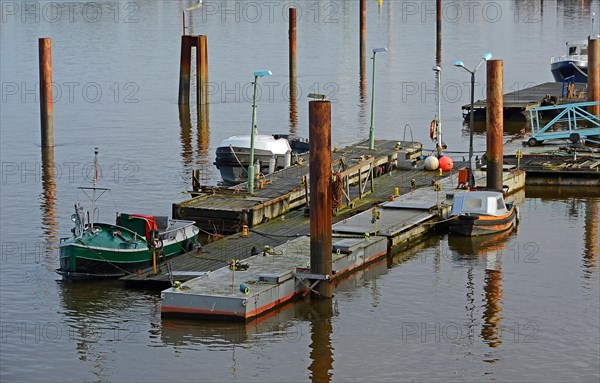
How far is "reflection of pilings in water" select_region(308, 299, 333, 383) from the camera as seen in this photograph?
111 feet

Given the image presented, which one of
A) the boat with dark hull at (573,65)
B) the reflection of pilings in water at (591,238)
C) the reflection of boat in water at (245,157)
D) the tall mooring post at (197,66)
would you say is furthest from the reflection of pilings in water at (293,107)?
the reflection of pilings in water at (591,238)

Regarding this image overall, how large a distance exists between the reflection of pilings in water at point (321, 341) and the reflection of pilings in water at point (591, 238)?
Answer: 935 centimetres

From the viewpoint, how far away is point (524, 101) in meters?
77.4

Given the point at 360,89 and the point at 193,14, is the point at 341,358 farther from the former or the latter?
the point at 193,14

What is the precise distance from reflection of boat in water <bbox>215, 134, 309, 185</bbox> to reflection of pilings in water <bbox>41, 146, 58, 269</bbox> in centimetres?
720

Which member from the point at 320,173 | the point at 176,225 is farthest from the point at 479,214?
the point at 320,173

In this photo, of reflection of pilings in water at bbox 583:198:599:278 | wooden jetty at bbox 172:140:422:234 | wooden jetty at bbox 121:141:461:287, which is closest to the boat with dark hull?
wooden jetty at bbox 172:140:422:234

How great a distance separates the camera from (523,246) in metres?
46.0

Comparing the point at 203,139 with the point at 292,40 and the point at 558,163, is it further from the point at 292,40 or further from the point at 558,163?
the point at 558,163

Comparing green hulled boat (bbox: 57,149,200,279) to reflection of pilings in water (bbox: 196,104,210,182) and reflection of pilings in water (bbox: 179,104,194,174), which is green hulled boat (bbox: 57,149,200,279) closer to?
reflection of pilings in water (bbox: 196,104,210,182)

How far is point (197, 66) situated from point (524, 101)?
62.3 feet

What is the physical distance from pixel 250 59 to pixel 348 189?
6659cm

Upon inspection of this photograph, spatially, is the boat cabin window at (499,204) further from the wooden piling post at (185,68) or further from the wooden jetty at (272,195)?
the wooden piling post at (185,68)

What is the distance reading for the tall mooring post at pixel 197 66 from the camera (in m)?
75.9
